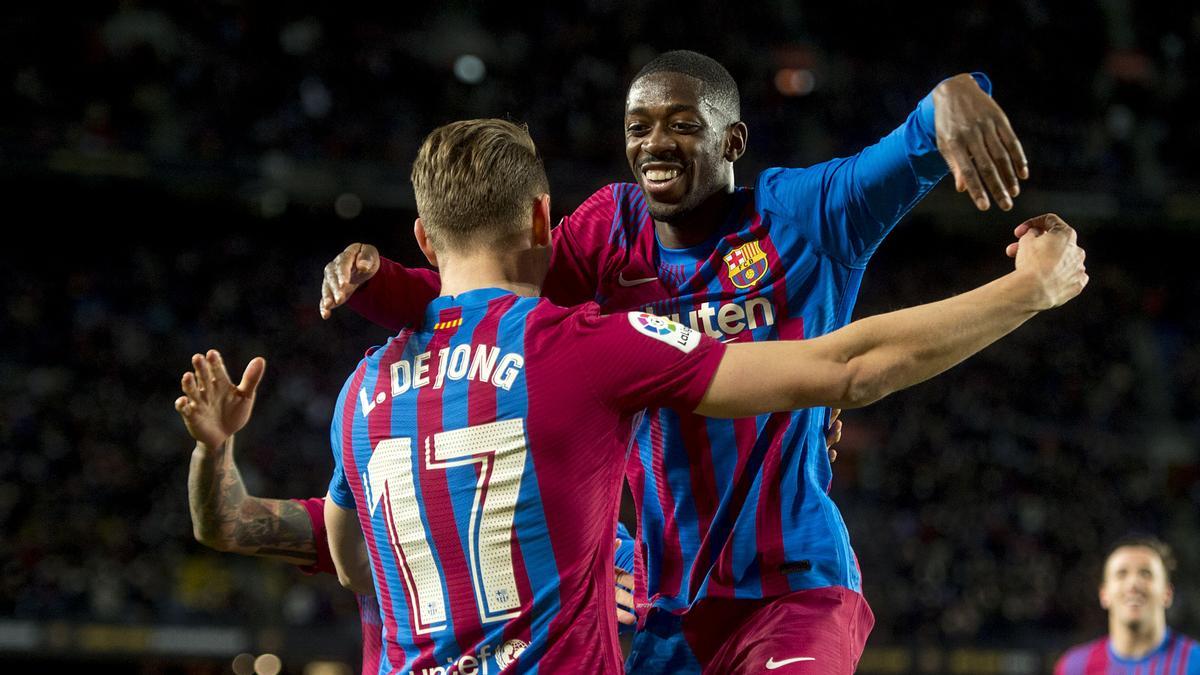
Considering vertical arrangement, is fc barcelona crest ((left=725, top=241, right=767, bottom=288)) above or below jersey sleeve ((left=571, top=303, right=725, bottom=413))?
above

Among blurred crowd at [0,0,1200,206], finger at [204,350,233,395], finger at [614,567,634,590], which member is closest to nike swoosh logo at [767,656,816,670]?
finger at [614,567,634,590]

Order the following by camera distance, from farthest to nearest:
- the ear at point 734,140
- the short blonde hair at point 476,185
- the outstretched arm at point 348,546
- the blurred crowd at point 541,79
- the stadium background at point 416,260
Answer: the blurred crowd at point 541,79 < the stadium background at point 416,260 < the ear at point 734,140 < the outstretched arm at point 348,546 < the short blonde hair at point 476,185

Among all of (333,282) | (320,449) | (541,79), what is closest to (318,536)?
(333,282)

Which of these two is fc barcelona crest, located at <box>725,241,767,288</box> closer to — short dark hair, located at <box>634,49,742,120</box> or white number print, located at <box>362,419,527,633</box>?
short dark hair, located at <box>634,49,742,120</box>

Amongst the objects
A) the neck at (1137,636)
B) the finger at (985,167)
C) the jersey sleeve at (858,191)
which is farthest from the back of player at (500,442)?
the neck at (1137,636)

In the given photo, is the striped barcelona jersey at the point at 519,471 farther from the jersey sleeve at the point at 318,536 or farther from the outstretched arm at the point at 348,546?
the jersey sleeve at the point at 318,536

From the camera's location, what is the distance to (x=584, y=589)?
10.3 feet

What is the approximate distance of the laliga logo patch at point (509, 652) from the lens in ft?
10.1

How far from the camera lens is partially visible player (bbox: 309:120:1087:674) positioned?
3.06 m

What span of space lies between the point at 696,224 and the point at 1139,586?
5087 millimetres

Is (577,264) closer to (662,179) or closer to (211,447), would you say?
(662,179)

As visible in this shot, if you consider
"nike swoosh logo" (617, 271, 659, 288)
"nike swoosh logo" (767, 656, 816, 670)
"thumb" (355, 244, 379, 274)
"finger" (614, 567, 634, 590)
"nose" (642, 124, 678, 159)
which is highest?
"nose" (642, 124, 678, 159)

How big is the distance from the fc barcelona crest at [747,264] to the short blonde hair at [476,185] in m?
0.99

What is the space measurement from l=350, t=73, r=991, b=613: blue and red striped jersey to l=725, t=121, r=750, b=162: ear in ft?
0.58
